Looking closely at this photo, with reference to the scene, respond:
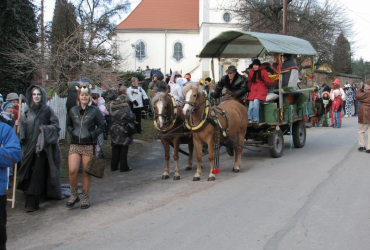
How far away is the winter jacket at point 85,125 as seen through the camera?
6254mm

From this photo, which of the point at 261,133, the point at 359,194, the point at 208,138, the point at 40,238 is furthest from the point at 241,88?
the point at 40,238

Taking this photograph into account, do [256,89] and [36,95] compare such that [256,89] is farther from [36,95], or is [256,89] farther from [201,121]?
[36,95]

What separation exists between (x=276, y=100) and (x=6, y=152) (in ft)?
27.4

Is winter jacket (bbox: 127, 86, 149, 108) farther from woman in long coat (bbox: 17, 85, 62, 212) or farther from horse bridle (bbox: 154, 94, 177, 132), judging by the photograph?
woman in long coat (bbox: 17, 85, 62, 212)

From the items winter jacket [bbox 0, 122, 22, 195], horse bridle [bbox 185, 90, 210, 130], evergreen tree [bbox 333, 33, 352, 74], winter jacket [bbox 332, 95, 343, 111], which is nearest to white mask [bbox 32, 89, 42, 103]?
winter jacket [bbox 0, 122, 22, 195]

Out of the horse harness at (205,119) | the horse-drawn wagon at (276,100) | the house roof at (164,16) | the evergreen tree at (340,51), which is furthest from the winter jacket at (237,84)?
the house roof at (164,16)

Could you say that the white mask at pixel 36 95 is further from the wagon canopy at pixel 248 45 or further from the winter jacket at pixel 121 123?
the wagon canopy at pixel 248 45

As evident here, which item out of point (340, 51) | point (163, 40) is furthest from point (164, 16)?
point (340, 51)

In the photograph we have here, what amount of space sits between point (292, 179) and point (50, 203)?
15.7ft

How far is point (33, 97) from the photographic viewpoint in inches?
246

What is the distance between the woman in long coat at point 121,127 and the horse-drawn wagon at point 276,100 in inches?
128

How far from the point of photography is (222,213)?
5.84 m

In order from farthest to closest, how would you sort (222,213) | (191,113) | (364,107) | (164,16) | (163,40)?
(164,16), (163,40), (364,107), (191,113), (222,213)

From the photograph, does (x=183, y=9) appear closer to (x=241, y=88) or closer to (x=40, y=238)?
(x=241, y=88)
